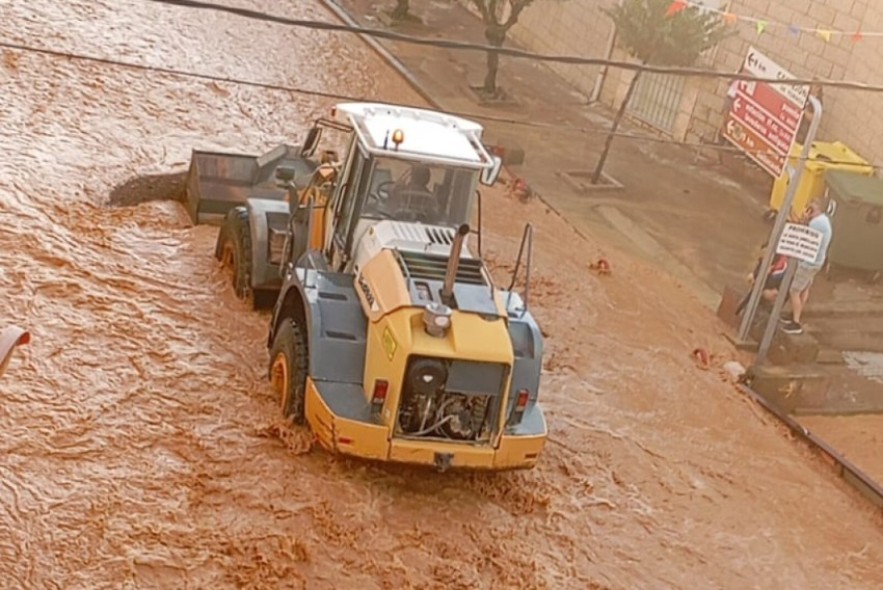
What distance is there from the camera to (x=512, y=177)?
1653cm

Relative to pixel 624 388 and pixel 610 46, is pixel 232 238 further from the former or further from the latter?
pixel 610 46

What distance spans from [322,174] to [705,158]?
10268 mm

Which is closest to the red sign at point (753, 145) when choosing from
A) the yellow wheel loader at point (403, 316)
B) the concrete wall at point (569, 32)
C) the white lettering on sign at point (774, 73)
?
the white lettering on sign at point (774, 73)

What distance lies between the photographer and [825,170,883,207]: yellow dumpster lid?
15.2m

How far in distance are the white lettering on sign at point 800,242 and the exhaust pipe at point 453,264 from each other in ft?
14.0

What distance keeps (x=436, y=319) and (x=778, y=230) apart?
554 centimetres

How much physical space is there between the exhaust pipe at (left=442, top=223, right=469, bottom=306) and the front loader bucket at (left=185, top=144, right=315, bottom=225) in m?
4.48

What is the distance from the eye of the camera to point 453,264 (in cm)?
856

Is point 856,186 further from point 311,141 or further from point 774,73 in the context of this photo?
point 311,141

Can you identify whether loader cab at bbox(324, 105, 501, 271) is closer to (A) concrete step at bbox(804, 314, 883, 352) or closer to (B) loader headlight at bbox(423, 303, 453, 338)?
→ (B) loader headlight at bbox(423, 303, 453, 338)

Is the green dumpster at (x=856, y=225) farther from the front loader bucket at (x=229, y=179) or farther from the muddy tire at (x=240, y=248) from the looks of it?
the muddy tire at (x=240, y=248)

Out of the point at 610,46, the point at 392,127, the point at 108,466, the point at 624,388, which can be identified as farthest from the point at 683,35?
the point at 108,466

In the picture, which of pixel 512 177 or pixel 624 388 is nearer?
pixel 624 388

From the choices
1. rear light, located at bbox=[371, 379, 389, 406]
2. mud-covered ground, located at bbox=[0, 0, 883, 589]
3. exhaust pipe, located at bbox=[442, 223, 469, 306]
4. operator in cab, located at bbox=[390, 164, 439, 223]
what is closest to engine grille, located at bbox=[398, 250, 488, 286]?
exhaust pipe, located at bbox=[442, 223, 469, 306]
